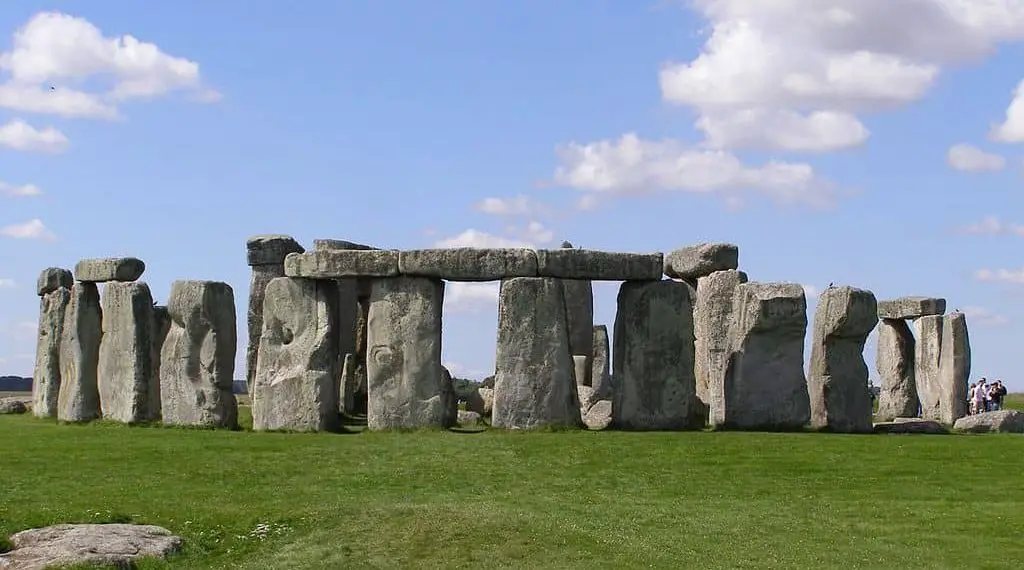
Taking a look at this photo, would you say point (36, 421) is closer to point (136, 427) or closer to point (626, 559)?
point (136, 427)

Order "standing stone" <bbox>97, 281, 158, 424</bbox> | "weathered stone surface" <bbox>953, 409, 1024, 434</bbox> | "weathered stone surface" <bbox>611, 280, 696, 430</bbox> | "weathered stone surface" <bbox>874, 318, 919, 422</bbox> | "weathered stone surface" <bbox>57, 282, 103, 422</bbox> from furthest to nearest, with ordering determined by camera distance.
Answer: "weathered stone surface" <bbox>874, 318, 919, 422</bbox> < "weathered stone surface" <bbox>57, 282, 103, 422</bbox> < "weathered stone surface" <bbox>953, 409, 1024, 434</bbox> < "standing stone" <bbox>97, 281, 158, 424</bbox> < "weathered stone surface" <bbox>611, 280, 696, 430</bbox>

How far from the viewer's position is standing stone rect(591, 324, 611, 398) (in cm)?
3303

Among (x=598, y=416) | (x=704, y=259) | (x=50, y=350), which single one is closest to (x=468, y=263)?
(x=598, y=416)

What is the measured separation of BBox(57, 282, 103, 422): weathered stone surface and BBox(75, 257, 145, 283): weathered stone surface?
344mm

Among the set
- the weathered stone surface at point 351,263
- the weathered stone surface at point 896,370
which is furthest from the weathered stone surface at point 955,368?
the weathered stone surface at point 351,263

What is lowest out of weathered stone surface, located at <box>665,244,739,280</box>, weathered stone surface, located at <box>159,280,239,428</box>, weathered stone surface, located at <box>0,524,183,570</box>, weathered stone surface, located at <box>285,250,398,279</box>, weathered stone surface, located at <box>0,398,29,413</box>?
weathered stone surface, located at <box>0,524,183,570</box>

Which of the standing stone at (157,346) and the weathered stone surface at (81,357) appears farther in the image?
the weathered stone surface at (81,357)

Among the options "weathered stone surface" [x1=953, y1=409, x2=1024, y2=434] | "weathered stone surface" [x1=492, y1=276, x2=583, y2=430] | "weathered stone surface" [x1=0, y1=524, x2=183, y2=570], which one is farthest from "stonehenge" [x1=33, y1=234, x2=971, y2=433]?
"weathered stone surface" [x1=0, y1=524, x2=183, y2=570]

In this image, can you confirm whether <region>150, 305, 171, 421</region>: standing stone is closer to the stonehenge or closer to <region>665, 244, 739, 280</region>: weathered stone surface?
the stonehenge

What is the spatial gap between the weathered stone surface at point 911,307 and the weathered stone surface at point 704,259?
5762 millimetres

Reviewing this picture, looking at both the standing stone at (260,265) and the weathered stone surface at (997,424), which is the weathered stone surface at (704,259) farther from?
the standing stone at (260,265)

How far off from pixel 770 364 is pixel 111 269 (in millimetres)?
11718

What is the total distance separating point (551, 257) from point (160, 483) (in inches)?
311

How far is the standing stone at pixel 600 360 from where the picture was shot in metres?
33.0
